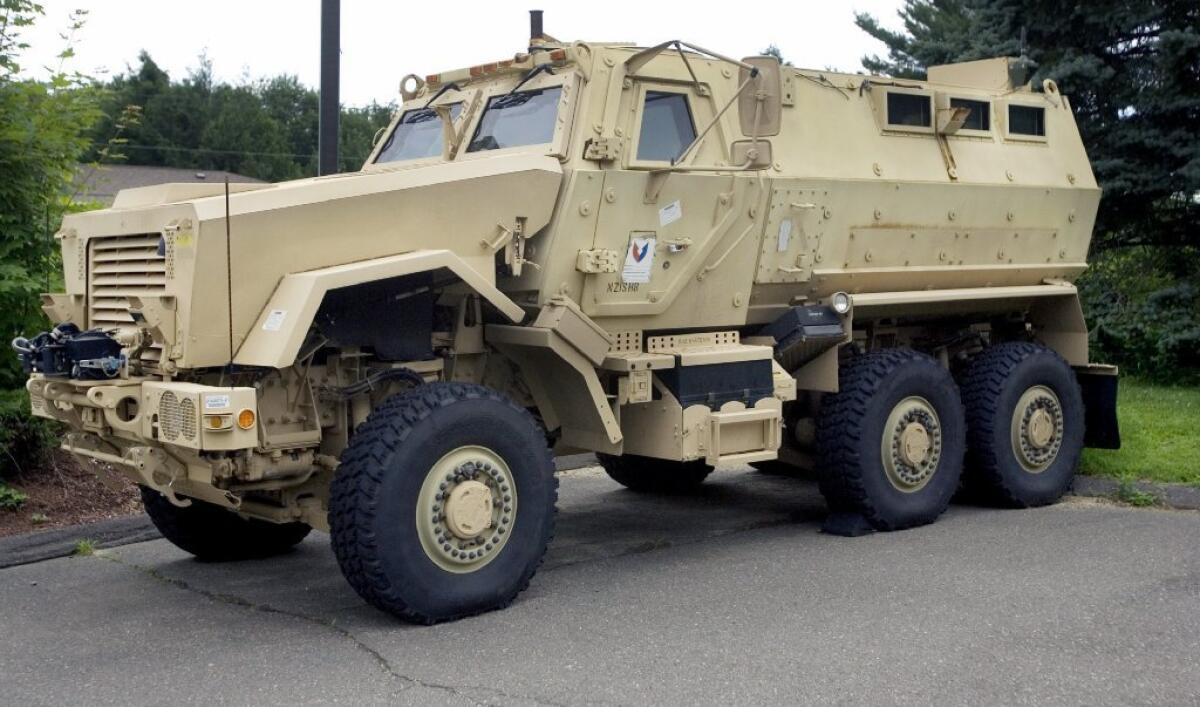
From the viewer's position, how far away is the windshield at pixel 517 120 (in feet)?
23.9

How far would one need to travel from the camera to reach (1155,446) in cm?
985

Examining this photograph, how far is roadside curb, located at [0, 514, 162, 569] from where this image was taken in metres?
7.85

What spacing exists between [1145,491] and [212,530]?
6004mm

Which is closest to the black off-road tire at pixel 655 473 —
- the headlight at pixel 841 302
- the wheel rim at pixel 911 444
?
the wheel rim at pixel 911 444

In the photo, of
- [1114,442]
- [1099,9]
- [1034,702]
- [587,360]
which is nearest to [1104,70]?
[1099,9]

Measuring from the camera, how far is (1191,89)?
12.0 metres

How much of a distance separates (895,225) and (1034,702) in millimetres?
4030

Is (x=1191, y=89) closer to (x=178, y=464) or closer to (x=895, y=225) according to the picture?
(x=895, y=225)

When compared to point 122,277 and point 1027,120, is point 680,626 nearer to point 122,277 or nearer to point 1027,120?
point 122,277

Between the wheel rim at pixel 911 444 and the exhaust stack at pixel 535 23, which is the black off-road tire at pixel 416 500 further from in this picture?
the exhaust stack at pixel 535 23

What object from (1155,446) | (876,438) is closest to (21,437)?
(876,438)

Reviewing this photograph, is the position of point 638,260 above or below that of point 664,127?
below

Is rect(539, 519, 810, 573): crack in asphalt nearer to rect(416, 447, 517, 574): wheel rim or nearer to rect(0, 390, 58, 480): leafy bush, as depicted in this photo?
rect(416, 447, 517, 574): wheel rim

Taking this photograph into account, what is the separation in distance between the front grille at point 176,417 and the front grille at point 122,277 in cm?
33
